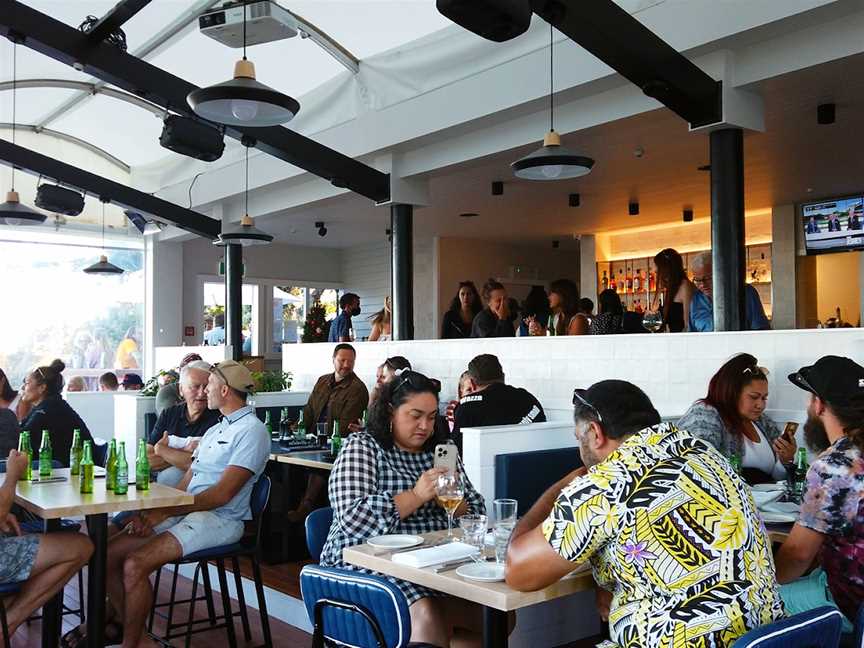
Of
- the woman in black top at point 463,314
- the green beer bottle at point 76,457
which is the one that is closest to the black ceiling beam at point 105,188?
the woman in black top at point 463,314

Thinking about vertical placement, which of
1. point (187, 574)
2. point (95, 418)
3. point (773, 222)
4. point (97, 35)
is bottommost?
point (187, 574)

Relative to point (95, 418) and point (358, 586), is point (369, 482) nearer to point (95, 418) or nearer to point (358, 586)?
point (358, 586)

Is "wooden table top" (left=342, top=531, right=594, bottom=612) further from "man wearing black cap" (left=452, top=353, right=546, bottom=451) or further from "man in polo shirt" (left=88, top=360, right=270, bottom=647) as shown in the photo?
"man wearing black cap" (left=452, top=353, right=546, bottom=451)

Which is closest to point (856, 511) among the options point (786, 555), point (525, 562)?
point (786, 555)

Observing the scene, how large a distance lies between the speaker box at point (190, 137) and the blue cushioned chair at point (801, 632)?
21.2 feet

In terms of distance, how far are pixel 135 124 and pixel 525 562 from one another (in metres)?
10.1

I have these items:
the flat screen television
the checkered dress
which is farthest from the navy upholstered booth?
the flat screen television

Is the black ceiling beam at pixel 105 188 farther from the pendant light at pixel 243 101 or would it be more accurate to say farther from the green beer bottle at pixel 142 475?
the green beer bottle at pixel 142 475

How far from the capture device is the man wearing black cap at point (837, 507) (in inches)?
106

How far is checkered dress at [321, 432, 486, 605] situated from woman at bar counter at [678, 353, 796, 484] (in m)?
1.88

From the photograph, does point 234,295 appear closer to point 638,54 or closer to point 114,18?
point 114,18

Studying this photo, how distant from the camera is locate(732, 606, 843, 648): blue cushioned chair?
6.28 ft

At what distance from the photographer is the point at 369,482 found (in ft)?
10.1

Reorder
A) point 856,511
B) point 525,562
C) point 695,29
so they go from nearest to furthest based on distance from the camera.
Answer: point 525,562 → point 856,511 → point 695,29
